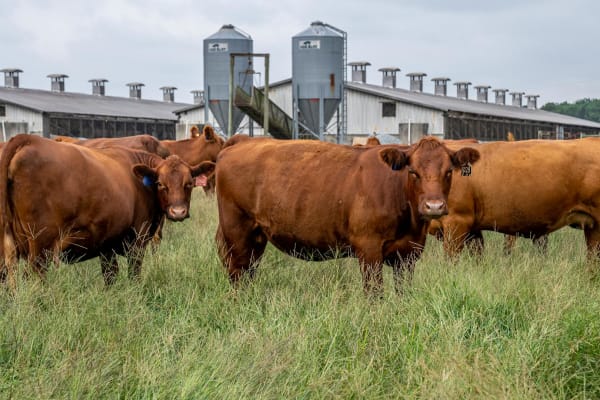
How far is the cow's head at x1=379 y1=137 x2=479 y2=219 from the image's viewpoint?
21.7ft

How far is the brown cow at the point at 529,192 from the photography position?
8.71 meters

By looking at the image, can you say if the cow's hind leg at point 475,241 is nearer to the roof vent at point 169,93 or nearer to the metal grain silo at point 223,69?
the metal grain silo at point 223,69

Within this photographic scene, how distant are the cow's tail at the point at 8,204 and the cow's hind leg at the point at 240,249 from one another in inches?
72.2

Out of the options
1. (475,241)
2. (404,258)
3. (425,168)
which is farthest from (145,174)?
(475,241)

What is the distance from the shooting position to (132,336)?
540 centimetres

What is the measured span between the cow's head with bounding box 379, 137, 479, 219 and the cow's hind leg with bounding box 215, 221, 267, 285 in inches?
61.0

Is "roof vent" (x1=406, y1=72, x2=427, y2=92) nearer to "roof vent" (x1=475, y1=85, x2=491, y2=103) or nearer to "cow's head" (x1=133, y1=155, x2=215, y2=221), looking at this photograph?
"roof vent" (x1=475, y1=85, x2=491, y2=103)

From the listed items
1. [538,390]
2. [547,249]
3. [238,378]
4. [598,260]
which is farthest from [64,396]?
[547,249]

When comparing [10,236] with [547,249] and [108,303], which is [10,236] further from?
[547,249]

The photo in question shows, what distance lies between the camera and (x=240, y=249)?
7766mm

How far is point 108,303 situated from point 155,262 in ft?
6.06

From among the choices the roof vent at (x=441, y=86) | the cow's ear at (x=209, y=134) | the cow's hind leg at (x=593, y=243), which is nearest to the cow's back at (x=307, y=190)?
the cow's hind leg at (x=593, y=243)

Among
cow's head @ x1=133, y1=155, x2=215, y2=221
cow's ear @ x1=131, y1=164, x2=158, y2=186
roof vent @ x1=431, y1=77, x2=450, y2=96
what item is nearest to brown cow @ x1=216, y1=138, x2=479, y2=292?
cow's head @ x1=133, y1=155, x2=215, y2=221

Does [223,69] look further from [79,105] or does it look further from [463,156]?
[463,156]
